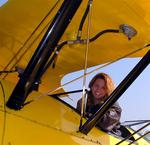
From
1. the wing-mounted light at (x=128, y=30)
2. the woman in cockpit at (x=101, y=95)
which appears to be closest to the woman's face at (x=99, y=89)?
the woman in cockpit at (x=101, y=95)

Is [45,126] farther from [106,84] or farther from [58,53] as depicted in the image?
[106,84]

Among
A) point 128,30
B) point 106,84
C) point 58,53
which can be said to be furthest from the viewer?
point 106,84

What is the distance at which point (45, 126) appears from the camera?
2.81 m

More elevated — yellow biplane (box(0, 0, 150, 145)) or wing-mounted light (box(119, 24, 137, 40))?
wing-mounted light (box(119, 24, 137, 40))

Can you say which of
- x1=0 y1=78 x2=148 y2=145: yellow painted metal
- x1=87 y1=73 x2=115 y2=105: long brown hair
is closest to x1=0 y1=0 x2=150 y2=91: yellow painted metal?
x1=87 y1=73 x2=115 y2=105: long brown hair

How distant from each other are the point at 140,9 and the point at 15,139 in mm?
1509

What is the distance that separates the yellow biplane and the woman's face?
0.31 meters

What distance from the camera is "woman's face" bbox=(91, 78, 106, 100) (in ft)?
12.9

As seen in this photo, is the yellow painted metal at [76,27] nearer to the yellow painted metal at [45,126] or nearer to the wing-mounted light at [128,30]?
the wing-mounted light at [128,30]

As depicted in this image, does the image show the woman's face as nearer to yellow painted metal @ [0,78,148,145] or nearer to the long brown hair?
the long brown hair

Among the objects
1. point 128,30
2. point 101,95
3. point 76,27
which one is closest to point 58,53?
point 76,27

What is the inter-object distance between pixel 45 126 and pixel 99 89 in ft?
4.18

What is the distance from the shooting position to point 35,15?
11.2ft

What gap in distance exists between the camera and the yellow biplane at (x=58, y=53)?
2.53 meters
